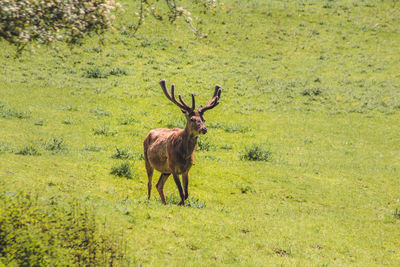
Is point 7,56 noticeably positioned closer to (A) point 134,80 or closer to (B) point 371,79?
(A) point 134,80

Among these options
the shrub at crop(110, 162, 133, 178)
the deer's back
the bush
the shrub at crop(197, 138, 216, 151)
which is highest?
the bush

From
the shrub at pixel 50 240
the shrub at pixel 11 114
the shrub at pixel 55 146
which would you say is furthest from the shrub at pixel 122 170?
the shrub at pixel 11 114

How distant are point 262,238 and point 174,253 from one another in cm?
289

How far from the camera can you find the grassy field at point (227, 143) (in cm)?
884

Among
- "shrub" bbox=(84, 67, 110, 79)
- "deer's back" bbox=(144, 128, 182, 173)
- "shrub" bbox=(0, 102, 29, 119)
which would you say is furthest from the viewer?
"shrub" bbox=(84, 67, 110, 79)

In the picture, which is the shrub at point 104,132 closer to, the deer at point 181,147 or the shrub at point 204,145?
the shrub at point 204,145

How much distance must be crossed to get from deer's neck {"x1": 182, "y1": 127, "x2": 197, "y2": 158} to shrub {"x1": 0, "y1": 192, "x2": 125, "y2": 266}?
4550mm

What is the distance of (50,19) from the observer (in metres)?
7.00

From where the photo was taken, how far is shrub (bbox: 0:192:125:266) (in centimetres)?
659

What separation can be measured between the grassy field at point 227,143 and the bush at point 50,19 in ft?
1.24

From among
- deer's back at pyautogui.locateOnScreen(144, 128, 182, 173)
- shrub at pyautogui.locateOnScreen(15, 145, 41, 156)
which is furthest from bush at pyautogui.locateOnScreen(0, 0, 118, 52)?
shrub at pyautogui.locateOnScreen(15, 145, 41, 156)

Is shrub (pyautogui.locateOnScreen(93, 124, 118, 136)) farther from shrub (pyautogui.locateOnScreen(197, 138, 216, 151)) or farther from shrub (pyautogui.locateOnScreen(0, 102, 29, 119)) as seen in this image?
shrub (pyautogui.locateOnScreen(197, 138, 216, 151))

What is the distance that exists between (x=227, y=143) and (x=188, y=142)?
523 inches

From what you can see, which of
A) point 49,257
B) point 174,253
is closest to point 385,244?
point 174,253
